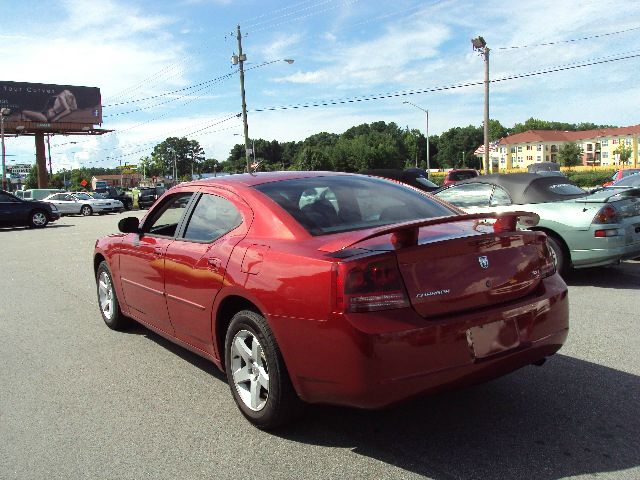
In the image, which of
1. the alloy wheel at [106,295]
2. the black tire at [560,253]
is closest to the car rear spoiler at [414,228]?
the alloy wheel at [106,295]

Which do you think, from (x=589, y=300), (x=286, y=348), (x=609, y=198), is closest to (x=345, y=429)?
(x=286, y=348)

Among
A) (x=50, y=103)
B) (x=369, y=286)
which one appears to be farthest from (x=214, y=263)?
(x=50, y=103)

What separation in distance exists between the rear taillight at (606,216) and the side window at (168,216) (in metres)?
5.18

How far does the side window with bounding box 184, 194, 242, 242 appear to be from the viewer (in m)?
3.83

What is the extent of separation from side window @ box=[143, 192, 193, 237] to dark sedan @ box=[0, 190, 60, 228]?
2019cm

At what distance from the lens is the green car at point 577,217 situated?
23.4ft

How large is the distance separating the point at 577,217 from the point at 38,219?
21.7 m

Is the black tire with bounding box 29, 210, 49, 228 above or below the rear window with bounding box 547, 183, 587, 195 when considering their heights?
below

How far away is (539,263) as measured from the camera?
11.1 ft

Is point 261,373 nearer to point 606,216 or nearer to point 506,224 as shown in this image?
point 506,224

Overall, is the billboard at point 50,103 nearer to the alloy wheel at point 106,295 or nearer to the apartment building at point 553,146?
the alloy wheel at point 106,295

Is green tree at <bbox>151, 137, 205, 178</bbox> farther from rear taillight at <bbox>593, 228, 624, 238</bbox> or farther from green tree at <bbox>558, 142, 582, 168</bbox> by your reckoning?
rear taillight at <bbox>593, 228, 624, 238</bbox>

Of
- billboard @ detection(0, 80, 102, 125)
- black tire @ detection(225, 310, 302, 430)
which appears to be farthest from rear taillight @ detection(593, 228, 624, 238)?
billboard @ detection(0, 80, 102, 125)

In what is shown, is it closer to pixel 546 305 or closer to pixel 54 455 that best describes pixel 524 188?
pixel 546 305
